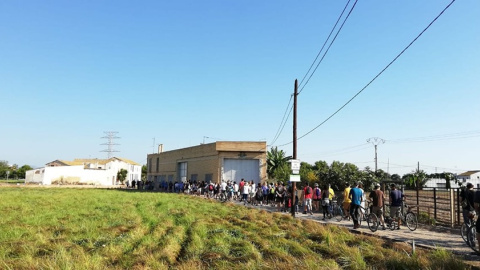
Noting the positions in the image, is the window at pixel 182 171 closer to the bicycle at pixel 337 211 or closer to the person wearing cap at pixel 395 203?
the bicycle at pixel 337 211

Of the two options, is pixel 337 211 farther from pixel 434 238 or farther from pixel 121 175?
pixel 121 175

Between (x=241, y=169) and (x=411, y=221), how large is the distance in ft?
85.0

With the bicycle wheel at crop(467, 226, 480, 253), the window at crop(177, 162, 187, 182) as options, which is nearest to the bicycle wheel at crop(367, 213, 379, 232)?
the bicycle wheel at crop(467, 226, 480, 253)

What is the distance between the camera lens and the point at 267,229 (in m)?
12.3

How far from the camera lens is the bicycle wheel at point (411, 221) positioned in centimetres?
1358

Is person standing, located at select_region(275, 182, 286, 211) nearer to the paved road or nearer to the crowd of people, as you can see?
the crowd of people

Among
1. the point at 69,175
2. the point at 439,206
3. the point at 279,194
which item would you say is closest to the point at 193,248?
the point at 439,206

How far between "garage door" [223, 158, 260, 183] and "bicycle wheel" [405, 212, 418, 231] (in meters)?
24.8

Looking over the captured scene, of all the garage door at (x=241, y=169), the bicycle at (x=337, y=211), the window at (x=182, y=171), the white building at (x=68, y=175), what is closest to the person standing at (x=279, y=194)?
the bicycle at (x=337, y=211)

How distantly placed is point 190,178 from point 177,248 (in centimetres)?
3788

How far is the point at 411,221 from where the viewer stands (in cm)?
1373

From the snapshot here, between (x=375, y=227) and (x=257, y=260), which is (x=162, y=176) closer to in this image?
(x=375, y=227)

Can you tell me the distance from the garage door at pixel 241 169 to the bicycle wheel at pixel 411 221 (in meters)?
24.8

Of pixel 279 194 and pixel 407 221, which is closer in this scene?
pixel 407 221
